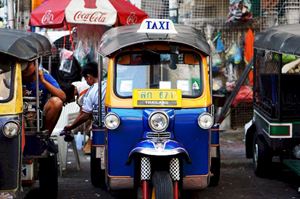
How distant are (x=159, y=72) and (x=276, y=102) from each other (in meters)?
2.06

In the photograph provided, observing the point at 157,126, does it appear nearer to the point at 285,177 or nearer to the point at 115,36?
the point at 115,36

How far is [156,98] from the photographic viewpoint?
6.44 meters

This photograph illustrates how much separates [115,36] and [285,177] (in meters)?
3.53

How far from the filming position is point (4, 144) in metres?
5.68

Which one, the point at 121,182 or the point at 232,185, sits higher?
the point at 121,182

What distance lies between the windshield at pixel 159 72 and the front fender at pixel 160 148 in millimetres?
655

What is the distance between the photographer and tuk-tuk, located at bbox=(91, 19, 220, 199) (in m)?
6.16

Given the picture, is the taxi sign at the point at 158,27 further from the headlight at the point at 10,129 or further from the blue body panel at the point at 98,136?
the headlight at the point at 10,129

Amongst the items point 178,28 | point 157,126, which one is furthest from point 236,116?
point 157,126

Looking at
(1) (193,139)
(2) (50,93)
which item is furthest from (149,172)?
(2) (50,93)

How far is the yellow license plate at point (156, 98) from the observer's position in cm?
642

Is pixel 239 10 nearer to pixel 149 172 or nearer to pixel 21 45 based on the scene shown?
pixel 149 172

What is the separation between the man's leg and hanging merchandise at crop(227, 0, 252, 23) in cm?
570

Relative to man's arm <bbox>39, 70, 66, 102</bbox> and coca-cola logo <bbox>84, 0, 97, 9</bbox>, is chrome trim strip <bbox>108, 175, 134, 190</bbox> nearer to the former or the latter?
man's arm <bbox>39, 70, 66, 102</bbox>
